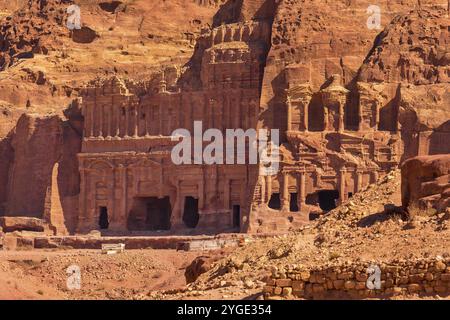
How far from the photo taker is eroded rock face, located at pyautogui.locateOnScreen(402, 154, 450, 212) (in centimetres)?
4328

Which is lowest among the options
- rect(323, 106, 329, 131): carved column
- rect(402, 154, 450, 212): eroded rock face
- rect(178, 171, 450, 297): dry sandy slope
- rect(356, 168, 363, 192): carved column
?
rect(178, 171, 450, 297): dry sandy slope

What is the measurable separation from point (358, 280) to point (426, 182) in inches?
373

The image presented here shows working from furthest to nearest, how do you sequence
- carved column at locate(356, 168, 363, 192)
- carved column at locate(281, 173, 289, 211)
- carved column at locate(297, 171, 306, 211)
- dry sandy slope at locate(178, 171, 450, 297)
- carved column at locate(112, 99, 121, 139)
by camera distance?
1. carved column at locate(112, 99, 121, 139)
2. carved column at locate(281, 173, 289, 211)
3. carved column at locate(297, 171, 306, 211)
4. carved column at locate(356, 168, 363, 192)
5. dry sandy slope at locate(178, 171, 450, 297)

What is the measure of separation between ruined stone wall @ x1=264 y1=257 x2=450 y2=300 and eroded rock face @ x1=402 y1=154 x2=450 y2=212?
25.5 ft

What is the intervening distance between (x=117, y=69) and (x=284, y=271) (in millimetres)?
63527

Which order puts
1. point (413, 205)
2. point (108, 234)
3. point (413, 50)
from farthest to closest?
point (108, 234), point (413, 50), point (413, 205)

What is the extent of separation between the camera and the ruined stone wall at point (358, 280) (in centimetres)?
3459

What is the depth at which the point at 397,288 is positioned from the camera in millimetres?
34969

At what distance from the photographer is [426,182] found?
4438 cm

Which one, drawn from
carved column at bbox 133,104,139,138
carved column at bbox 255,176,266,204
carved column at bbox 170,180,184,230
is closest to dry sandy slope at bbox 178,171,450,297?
carved column at bbox 255,176,266,204

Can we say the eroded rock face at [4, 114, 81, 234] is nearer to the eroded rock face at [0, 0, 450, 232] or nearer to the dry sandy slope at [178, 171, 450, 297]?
the eroded rock face at [0, 0, 450, 232]
